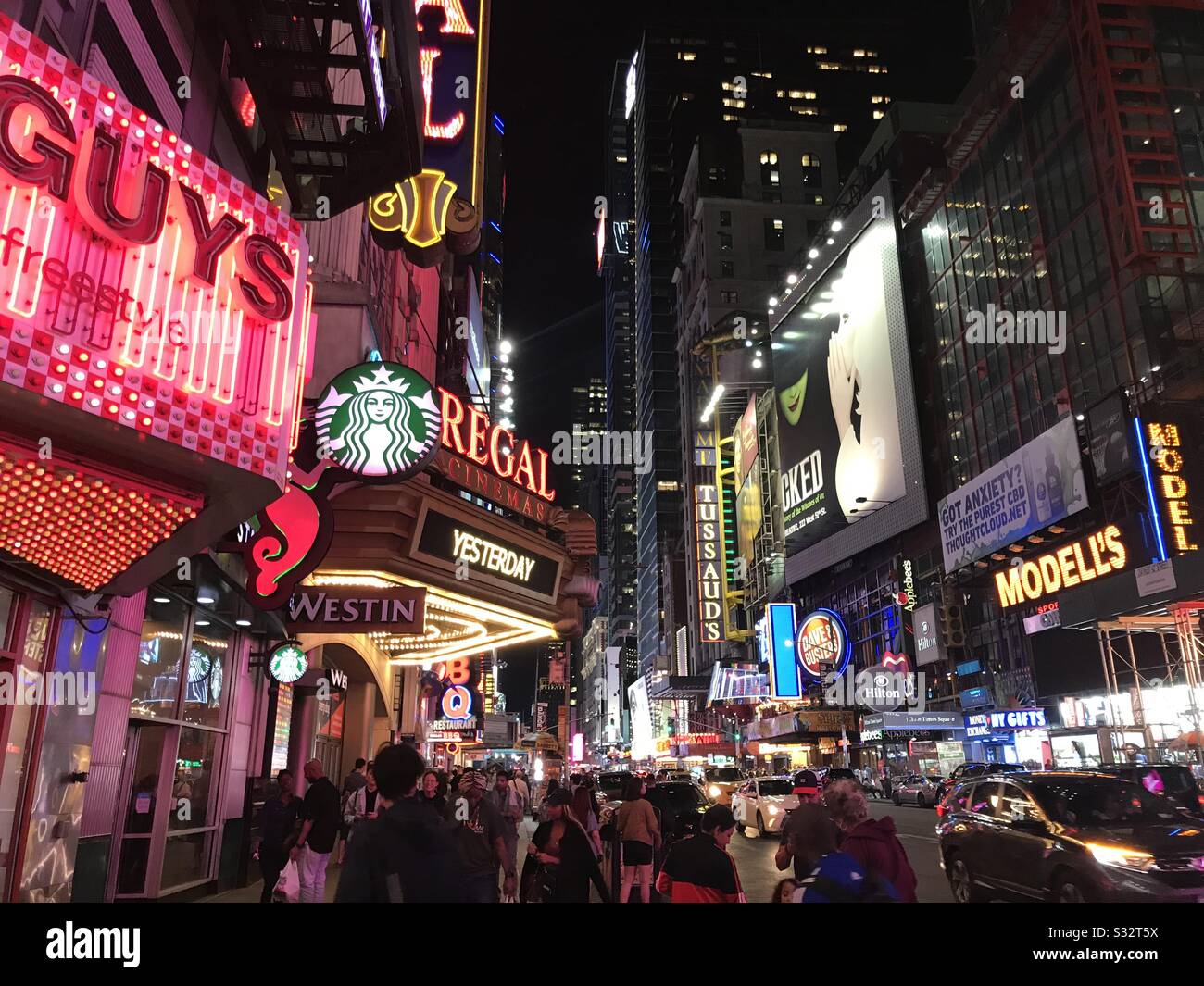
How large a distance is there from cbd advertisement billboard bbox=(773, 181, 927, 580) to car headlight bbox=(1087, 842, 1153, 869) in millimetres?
49407

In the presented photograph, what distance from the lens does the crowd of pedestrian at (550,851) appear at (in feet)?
12.6

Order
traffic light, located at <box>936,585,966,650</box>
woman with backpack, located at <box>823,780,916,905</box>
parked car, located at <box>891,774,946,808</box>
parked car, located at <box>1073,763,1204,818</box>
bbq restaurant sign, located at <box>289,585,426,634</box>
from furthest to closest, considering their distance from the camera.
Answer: traffic light, located at <box>936,585,966,650</box>
parked car, located at <box>891,774,946,808</box>
parked car, located at <box>1073,763,1204,818</box>
bbq restaurant sign, located at <box>289,585,426,634</box>
woman with backpack, located at <box>823,780,916,905</box>

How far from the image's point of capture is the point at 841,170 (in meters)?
112

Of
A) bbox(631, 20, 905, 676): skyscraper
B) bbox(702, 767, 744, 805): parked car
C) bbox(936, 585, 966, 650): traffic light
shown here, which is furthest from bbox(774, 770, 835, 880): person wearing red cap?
bbox(631, 20, 905, 676): skyscraper

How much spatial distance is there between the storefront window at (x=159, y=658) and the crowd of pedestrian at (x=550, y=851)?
2.12 meters

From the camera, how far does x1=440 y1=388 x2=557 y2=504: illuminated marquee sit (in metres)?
17.4

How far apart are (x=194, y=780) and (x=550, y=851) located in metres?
7.58

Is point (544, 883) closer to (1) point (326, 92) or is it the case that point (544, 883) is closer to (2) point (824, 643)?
(1) point (326, 92)

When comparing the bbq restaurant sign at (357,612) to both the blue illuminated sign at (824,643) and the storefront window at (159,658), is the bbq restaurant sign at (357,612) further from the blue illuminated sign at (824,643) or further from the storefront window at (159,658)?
the blue illuminated sign at (824,643)

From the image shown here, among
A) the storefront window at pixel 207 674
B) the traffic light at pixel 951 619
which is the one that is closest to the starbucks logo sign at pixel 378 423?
the storefront window at pixel 207 674

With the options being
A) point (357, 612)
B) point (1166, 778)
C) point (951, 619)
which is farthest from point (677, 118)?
point (357, 612)

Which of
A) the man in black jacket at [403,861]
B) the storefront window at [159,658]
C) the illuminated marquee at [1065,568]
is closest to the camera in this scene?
the man in black jacket at [403,861]

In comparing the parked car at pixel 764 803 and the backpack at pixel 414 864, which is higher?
the backpack at pixel 414 864

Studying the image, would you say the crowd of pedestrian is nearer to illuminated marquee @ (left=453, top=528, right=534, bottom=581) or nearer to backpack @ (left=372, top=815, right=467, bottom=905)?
backpack @ (left=372, top=815, right=467, bottom=905)
